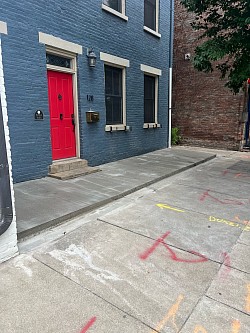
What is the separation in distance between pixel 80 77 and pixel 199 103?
24.4 feet

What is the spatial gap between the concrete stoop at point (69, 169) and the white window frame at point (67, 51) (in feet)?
1.27

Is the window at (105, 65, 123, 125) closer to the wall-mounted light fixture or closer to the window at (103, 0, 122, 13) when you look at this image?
the wall-mounted light fixture

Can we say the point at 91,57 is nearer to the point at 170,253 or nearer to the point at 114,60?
the point at 114,60

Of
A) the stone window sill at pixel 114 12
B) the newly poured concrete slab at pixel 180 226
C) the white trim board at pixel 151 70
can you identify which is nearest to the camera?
the newly poured concrete slab at pixel 180 226

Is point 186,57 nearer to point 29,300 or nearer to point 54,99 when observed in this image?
point 54,99

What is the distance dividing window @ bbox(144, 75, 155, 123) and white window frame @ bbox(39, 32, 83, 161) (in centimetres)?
361

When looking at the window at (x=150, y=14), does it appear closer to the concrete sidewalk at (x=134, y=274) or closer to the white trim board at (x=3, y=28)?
the white trim board at (x=3, y=28)

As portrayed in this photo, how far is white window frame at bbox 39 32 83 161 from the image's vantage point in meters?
5.67

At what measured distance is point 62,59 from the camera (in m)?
6.22

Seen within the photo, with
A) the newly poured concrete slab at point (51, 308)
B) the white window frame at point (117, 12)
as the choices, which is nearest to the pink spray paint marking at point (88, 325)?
the newly poured concrete slab at point (51, 308)

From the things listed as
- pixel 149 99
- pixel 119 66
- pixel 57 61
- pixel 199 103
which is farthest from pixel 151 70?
pixel 57 61

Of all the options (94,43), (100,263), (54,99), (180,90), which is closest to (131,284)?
(100,263)

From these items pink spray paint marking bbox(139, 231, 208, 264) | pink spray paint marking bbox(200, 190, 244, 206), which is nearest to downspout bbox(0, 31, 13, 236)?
pink spray paint marking bbox(139, 231, 208, 264)

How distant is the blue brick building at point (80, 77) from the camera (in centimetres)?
529
